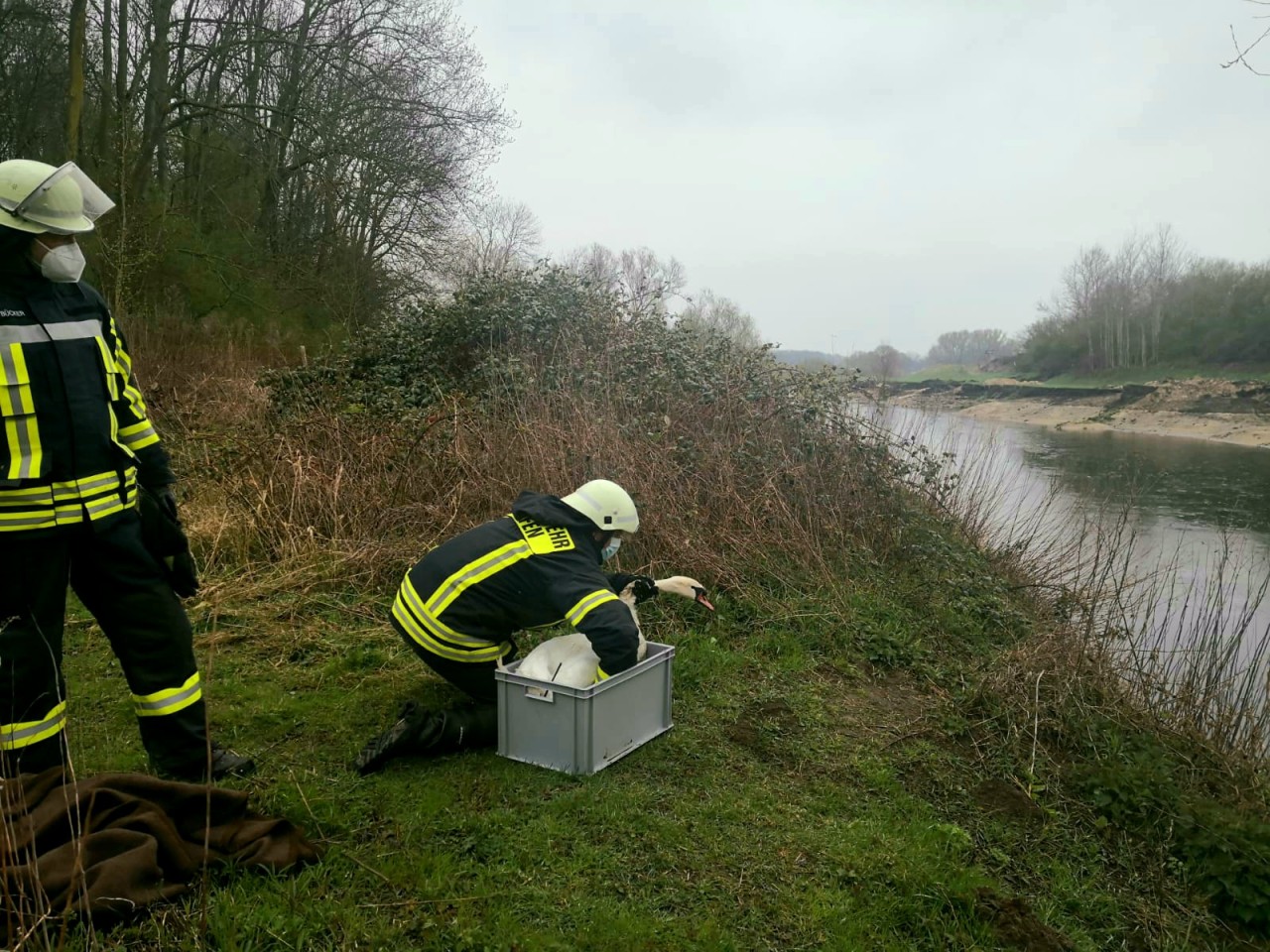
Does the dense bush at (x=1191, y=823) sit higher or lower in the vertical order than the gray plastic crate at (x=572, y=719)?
lower

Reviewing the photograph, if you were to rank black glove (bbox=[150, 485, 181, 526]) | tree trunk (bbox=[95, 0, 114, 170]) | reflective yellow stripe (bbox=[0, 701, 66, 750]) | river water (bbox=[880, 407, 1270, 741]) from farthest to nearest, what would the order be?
1. tree trunk (bbox=[95, 0, 114, 170])
2. river water (bbox=[880, 407, 1270, 741])
3. black glove (bbox=[150, 485, 181, 526])
4. reflective yellow stripe (bbox=[0, 701, 66, 750])

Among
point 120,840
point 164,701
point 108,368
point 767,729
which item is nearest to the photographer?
point 120,840

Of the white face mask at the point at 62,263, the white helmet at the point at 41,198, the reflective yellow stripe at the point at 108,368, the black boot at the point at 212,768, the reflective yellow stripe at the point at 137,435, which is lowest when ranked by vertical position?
the black boot at the point at 212,768

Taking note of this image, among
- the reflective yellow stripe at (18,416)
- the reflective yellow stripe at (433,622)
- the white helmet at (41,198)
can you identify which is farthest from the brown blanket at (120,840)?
the white helmet at (41,198)

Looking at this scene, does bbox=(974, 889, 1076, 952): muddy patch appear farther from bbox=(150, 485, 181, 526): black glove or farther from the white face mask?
the white face mask

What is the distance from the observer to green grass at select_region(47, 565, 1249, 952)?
2887 millimetres

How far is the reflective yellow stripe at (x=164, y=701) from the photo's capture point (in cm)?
326

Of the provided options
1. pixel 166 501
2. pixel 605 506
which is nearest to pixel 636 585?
pixel 605 506

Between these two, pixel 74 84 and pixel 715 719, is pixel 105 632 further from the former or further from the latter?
pixel 74 84

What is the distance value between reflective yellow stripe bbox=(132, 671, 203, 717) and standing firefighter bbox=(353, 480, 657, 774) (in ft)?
2.55

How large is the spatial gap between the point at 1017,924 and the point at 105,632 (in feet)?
11.3

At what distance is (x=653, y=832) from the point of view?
139 inches

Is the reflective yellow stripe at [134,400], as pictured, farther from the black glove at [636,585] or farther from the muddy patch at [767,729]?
the muddy patch at [767,729]

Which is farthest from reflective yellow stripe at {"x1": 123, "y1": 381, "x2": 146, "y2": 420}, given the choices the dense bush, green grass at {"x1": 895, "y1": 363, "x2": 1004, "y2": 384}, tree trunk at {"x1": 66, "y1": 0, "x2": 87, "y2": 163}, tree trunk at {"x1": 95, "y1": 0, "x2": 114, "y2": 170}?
green grass at {"x1": 895, "y1": 363, "x2": 1004, "y2": 384}
